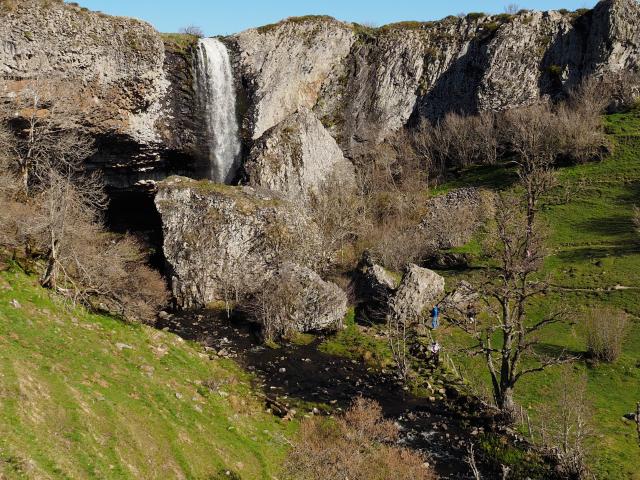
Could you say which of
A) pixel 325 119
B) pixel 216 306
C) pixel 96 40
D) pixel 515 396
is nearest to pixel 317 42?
pixel 325 119

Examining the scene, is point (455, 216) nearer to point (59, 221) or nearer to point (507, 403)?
point (507, 403)

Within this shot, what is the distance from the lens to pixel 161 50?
5875 centimetres

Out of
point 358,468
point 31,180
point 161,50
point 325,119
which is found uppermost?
point 161,50

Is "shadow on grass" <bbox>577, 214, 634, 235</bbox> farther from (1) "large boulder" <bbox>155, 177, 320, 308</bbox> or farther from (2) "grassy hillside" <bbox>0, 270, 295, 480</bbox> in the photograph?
(2) "grassy hillside" <bbox>0, 270, 295, 480</bbox>

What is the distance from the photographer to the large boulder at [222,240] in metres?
45.8

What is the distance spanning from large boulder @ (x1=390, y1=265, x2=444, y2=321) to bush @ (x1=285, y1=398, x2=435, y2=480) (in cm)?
1313

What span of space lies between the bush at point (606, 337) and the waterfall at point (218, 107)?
46.6 m

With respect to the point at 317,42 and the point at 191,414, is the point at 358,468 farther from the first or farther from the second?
the point at 317,42

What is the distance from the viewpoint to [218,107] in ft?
217

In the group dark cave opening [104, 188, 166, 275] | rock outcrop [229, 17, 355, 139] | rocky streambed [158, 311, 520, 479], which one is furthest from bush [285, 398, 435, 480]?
rock outcrop [229, 17, 355, 139]

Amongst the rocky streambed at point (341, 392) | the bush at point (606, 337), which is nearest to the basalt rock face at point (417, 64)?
the rocky streambed at point (341, 392)

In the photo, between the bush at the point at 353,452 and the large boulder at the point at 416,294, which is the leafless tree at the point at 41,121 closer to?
the large boulder at the point at 416,294

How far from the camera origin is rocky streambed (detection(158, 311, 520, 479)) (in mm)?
25828

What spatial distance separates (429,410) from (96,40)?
163ft
